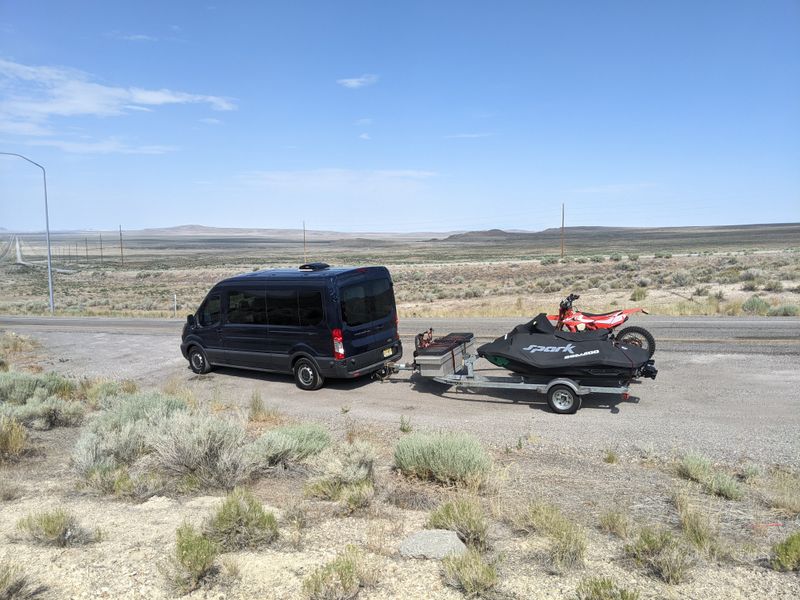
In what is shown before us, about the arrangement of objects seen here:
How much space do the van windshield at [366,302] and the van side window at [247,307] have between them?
1902mm

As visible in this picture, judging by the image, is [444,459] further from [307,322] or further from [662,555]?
[307,322]

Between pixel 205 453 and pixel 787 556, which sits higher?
pixel 787 556

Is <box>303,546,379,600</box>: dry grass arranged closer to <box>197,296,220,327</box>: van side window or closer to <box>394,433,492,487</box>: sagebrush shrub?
<box>394,433,492,487</box>: sagebrush shrub

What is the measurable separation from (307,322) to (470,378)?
317 cm

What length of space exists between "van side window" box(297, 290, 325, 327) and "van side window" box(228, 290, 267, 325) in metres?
1.00

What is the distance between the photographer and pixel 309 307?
37.2ft

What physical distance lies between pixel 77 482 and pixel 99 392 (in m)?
5.00

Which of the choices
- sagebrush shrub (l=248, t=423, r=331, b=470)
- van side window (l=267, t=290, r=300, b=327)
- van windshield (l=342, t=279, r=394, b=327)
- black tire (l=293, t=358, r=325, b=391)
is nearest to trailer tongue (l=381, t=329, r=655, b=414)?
van windshield (l=342, t=279, r=394, b=327)

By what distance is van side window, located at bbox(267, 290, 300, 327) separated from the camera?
11.6 meters

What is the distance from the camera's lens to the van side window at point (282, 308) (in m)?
11.6

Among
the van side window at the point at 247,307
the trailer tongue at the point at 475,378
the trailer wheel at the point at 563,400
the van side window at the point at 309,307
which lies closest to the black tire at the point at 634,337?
the trailer tongue at the point at 475,378

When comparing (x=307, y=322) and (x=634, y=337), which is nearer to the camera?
(x=307, y=322)

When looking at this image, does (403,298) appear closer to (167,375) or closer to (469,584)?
(167,375)

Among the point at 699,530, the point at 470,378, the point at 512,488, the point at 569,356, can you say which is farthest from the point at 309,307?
the point at 699,530
